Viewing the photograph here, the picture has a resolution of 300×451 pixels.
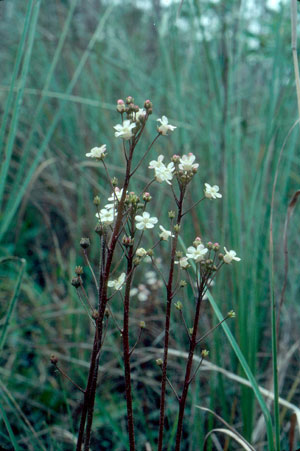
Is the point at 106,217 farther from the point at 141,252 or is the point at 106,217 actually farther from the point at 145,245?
the point at 145,245

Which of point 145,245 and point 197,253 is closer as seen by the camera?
point 197,253

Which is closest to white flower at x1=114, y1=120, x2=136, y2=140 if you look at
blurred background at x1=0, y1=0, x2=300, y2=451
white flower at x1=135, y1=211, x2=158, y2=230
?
white flower at x1=135, y1=211, x2=158, y2=230

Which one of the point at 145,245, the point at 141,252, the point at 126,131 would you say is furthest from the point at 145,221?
the point at 145,245

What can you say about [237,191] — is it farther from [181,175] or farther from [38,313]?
[38,313]

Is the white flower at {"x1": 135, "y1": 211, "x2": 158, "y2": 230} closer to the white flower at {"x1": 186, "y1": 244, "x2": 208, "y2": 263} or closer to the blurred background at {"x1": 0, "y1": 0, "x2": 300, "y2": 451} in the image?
the white flower at {"x1": 186, "y1": 244, "x2": 208, "y2": 263}

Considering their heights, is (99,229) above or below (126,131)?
below

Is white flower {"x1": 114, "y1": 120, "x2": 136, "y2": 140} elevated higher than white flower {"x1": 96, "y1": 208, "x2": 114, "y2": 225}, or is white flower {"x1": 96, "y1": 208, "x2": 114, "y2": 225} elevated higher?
white flower {"x1": 114, "y1": 120, "x2": 136, "y2": 140}

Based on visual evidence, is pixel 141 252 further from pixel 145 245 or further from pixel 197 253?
pixel 145 245

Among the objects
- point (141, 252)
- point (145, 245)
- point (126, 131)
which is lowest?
point (141, 252)
